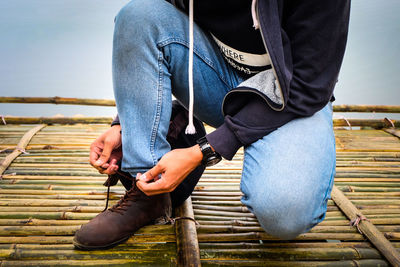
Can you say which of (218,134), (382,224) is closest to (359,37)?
(382,224)

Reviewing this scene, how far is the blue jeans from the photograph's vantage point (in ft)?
2.14

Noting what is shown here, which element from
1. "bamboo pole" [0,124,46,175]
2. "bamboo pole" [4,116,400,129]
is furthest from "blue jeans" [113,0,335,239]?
"bamboo pole" [4,116,400,129]

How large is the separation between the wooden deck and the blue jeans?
131 millimetres

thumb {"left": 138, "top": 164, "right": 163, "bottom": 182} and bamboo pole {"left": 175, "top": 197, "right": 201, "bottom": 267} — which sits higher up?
thumb {"left": 138, "top": 164, "right": 163, "bottom": 182}

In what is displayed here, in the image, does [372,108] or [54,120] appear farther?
[372,108]

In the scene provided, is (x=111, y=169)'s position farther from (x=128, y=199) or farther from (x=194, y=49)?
(x=194, y=49)

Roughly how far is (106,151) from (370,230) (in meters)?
0.68

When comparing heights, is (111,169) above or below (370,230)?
above

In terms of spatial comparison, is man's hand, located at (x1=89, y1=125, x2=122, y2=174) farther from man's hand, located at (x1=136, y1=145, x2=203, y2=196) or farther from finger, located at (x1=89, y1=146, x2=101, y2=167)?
man's hand, located at (x1=136, y1=145, x2=203, y2=196)

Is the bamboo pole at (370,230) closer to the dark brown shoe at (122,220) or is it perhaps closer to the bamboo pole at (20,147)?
the dark brown shoe at (122,220)

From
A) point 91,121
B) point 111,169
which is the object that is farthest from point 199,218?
point 91,121

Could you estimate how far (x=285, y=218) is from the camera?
2.14ft

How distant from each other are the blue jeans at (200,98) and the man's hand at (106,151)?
77mm

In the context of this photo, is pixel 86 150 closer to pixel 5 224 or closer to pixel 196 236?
pixel 5 224
